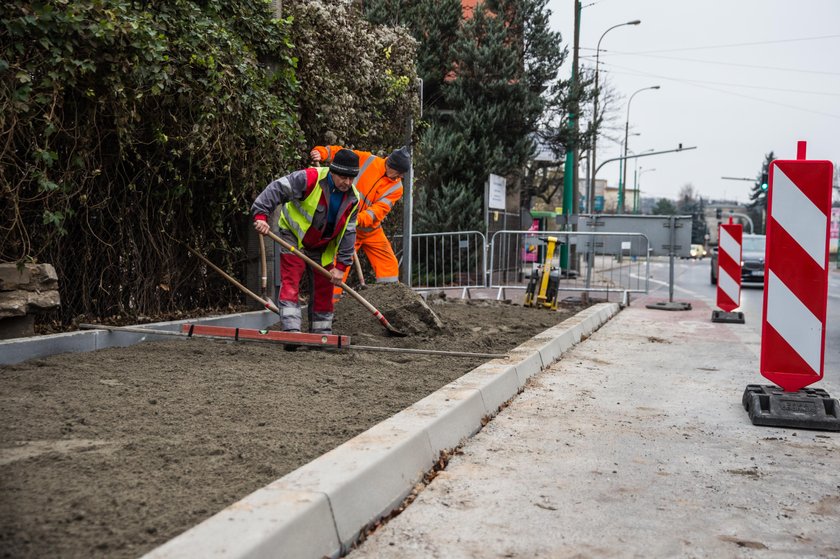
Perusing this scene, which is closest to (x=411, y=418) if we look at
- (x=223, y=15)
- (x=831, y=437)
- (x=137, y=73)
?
(x=831, y=437)

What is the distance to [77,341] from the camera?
5840mm

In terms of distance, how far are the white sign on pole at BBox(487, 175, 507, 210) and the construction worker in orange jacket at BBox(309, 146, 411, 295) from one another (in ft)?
27.6

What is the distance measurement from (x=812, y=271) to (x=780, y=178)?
2.05ft

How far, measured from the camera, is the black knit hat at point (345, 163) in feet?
21.4

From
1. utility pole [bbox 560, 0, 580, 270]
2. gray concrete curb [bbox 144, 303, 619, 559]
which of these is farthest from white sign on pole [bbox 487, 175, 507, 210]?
gray concrete curb [bbox 144, 303, 619, 559]

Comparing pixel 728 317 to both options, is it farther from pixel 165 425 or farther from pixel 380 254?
pixel 165 425

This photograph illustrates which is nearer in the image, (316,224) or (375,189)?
(316,224)

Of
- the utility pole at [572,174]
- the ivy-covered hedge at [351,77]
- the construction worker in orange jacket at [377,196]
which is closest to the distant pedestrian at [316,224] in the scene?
the construction worker in orange jacket at [377,196]

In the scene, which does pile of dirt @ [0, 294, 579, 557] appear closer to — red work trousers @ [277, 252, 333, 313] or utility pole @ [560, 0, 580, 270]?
red work trousers @ [277, 252, 333, 313]

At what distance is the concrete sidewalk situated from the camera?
3035 millimetres

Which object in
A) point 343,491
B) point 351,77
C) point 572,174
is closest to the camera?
point 343,491

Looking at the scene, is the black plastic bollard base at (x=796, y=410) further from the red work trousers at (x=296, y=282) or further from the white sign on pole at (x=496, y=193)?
the white sign on pole at (x=496, y=193)

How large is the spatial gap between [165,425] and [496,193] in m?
14.6

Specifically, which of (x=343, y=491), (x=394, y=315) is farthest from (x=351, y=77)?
(x=343, y=491)
